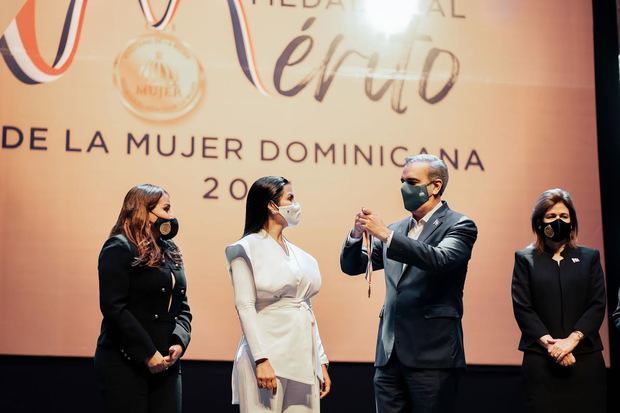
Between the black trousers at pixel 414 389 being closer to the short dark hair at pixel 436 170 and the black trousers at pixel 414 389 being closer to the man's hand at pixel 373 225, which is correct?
the man's hand at pixel 373 225

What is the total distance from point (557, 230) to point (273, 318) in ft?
4.59

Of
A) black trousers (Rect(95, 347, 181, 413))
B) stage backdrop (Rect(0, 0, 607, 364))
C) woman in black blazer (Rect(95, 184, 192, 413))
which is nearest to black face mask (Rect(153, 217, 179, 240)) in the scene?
woman in black blazer (Rect(95, 184, 192, 413))

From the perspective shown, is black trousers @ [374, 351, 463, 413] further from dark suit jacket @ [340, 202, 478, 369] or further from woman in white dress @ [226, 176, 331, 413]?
woman in white dress @ [226, 176, 331, 413]

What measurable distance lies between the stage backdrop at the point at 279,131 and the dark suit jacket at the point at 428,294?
125 centimetres

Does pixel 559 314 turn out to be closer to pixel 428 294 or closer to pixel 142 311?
pixel 428 294

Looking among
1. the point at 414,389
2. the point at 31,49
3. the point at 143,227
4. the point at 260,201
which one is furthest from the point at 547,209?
the point at 31,49

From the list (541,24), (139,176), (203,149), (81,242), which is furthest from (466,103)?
(81,242)

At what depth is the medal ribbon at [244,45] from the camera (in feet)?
16.2

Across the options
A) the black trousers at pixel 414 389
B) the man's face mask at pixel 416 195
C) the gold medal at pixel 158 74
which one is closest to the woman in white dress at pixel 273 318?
the black trousers at pixel 414 389

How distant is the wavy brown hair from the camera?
11.4 ft

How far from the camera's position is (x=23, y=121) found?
4699 millimetres

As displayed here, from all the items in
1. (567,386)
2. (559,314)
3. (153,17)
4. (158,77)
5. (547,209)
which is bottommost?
(567,386)

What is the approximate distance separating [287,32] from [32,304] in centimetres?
217

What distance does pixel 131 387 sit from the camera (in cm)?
333
